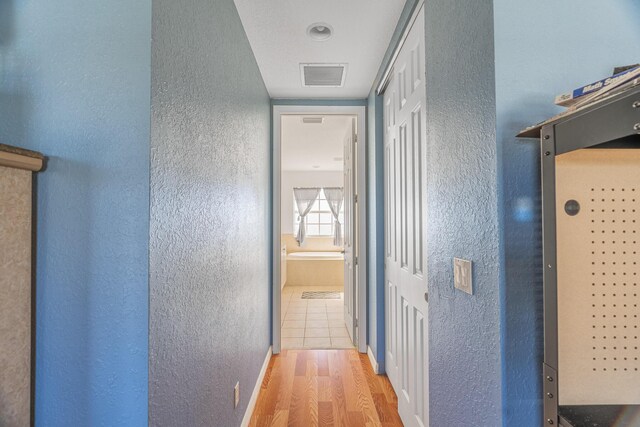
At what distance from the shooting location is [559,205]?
0.71 meters

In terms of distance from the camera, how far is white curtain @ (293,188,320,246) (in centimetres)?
765

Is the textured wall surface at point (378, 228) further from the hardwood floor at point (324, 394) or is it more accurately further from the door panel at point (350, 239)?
the door panel at point (350, 239)

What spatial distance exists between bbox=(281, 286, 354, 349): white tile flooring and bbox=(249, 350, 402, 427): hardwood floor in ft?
0.97

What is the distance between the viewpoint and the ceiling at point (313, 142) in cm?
400

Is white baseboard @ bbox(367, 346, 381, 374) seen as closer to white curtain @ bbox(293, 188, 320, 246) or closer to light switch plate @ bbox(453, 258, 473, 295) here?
light switch plate @ bbox(453, 258, 473, 295)

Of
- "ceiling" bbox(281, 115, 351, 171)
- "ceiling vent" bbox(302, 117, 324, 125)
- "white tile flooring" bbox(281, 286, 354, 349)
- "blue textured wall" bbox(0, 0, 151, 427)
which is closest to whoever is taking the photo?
"blue textured wall" bbox(0, 0, 151, 427)

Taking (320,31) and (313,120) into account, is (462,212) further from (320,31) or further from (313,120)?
(313,120)

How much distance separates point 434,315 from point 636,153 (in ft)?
3.06

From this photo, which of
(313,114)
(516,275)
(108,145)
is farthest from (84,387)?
(313,114)

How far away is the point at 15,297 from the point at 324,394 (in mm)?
2076

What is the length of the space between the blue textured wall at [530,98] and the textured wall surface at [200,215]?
3.07 feet

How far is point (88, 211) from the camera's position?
0.88m

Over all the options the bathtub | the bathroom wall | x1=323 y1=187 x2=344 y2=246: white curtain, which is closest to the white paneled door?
the bathtub

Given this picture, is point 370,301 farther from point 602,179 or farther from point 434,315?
point 602,179
